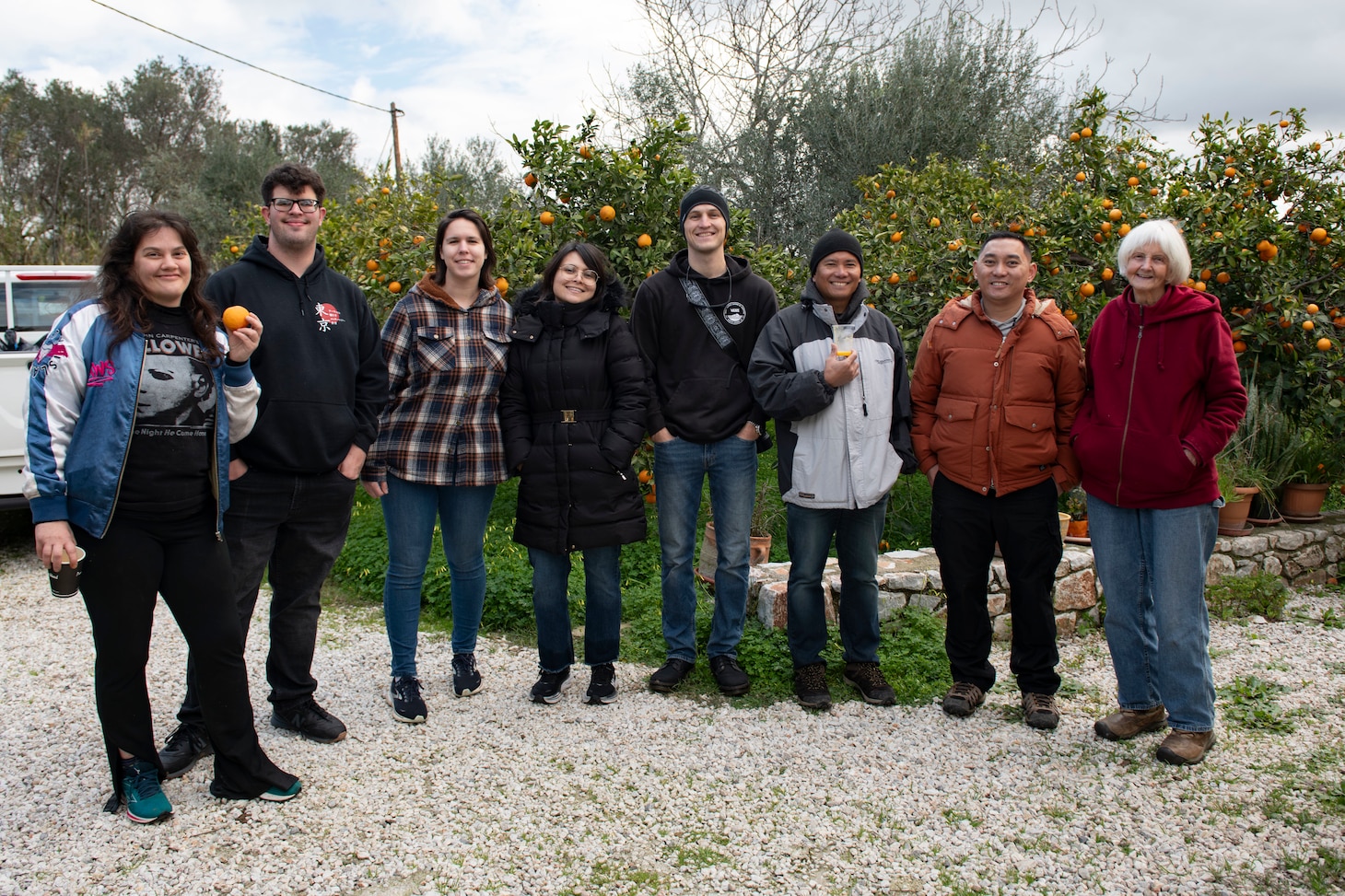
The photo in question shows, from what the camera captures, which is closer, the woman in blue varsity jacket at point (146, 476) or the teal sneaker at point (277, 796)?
the woman in blue varsity jacket at point (146, 476)

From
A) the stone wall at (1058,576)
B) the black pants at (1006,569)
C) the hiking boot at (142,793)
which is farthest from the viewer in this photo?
the stone wall at (1058,576)

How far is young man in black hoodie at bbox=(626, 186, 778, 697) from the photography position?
12.6ft

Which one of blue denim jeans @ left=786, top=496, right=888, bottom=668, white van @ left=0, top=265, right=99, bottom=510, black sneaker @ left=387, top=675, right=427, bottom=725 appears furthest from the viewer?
white van @ left=0, top=265, right=99, bottom=510

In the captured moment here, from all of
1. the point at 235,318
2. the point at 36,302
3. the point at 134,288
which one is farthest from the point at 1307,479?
the point at 36,302

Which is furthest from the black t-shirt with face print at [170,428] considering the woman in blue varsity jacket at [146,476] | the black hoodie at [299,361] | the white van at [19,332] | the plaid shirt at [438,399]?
the white van at [19,332]

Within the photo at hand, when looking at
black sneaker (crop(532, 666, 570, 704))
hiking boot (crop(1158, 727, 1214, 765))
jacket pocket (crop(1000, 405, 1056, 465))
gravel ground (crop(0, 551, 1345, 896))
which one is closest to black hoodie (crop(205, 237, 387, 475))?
gravel ground (crop(0, 551, 1345, 896))

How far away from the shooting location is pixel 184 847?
2740 millimetres

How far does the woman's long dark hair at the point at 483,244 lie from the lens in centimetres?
366

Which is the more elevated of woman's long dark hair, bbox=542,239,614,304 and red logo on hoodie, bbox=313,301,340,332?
woman's long dark hair, bbox=542,239,614,304

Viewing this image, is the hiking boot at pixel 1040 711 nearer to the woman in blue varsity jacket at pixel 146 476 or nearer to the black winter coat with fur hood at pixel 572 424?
the black winter coat with fur hood at pixel 572 424

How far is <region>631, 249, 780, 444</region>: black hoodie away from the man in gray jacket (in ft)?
0.45

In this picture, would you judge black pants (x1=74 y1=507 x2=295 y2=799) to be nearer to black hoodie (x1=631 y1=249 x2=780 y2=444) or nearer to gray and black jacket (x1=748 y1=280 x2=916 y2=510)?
black hoodie (x1=631 y1=249 x2=780 y2=444)

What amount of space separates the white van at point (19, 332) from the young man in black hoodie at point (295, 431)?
11.6 ft

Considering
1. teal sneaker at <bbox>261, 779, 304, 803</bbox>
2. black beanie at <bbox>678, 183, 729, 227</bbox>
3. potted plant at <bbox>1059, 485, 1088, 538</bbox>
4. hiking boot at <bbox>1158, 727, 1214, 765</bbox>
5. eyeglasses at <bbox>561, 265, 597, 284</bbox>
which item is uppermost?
black beanie at <bbox>678, 183, 729, 227</bbox>
